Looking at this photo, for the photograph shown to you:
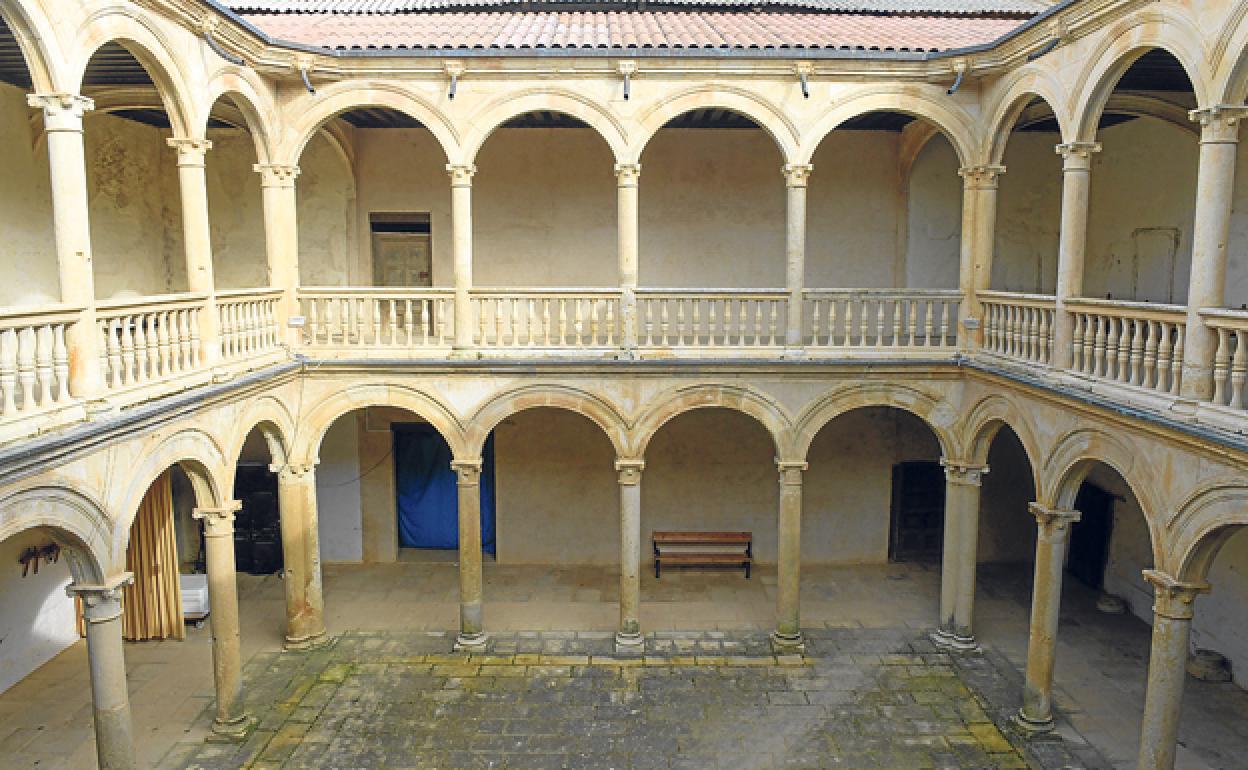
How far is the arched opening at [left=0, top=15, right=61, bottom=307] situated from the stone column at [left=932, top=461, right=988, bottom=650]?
11302mm

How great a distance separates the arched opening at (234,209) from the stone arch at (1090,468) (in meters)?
11.6

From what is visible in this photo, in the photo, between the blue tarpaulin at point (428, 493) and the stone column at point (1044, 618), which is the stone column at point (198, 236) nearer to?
the blue tarpaulin at point (428, 493)

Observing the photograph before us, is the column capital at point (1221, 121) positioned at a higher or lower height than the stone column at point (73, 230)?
higher

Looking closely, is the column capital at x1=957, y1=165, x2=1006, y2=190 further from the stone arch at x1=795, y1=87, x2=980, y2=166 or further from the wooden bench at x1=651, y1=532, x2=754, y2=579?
the wooden bench at x1=651, y1=532, x2=754, y2=579

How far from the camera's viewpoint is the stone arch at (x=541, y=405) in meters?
11.6

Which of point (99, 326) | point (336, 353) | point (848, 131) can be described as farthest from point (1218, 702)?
point (99, 326)

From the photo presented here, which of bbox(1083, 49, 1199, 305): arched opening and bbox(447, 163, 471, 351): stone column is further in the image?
bbox(447, 163, 471, 351): stone column

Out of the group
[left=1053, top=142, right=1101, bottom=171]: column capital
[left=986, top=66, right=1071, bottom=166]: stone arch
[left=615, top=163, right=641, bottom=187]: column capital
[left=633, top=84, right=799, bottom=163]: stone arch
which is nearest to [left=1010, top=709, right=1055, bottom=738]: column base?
[left=1053, top=142, right=1101, bottom=171]: column capital

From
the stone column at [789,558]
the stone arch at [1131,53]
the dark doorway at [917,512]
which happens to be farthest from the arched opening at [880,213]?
the stone arch at [1131,53]

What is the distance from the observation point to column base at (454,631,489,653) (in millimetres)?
11711

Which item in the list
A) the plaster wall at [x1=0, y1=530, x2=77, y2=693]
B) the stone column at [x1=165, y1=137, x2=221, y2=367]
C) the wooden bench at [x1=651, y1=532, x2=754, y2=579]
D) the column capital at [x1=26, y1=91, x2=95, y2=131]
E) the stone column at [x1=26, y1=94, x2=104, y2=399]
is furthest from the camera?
the wooden bench at [x1=651, y1=532, x2=754, y2=579]

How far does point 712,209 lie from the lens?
1413 cm

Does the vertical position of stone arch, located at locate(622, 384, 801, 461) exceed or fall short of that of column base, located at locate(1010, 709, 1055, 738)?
it exceeds it

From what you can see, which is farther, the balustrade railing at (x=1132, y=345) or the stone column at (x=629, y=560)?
the stone column at (x=629, y=560)
